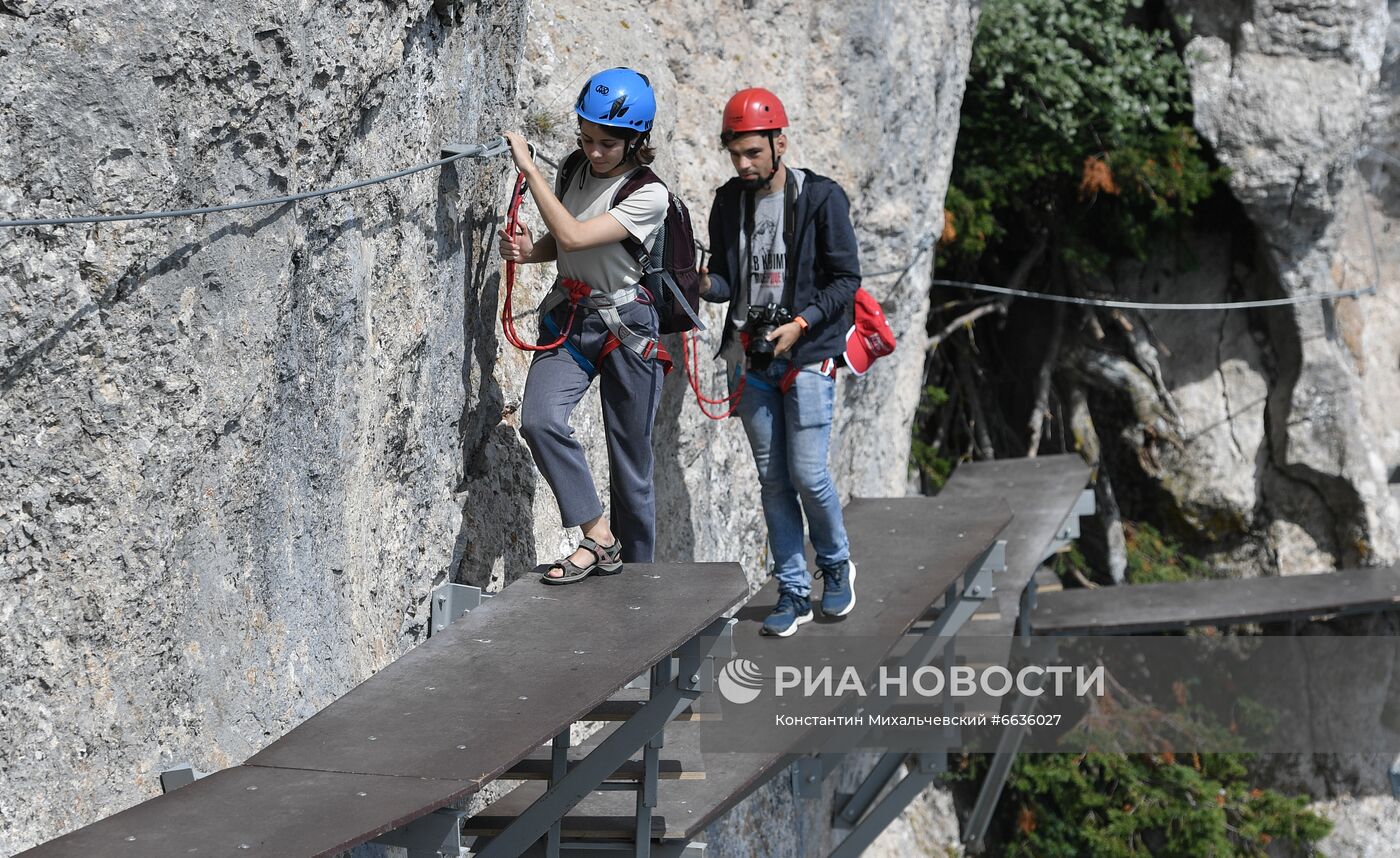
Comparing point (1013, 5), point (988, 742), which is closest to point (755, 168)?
point (1013, 5)

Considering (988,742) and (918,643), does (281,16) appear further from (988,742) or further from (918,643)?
(988,742)

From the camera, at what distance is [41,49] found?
3219 millimetres

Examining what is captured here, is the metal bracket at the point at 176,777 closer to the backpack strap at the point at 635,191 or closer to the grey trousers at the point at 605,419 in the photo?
the grey trousers at the point at 605,419

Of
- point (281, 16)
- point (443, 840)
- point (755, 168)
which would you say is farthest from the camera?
point (755, 168)

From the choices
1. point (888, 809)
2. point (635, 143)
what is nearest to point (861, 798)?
point (888, 809)

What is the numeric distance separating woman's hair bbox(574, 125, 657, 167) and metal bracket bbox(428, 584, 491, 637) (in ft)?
4.33

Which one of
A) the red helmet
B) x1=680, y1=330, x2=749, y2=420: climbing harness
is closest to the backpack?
the red helmet

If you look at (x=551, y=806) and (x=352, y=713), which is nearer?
(x=352, y=713)

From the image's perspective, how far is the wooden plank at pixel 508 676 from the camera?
3.52 meters

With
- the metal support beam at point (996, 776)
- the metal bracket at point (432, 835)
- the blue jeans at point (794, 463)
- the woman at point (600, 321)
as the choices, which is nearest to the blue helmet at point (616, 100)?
the woman at point (600, 321)

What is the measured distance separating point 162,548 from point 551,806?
1277mm

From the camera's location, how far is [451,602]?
4758 millimetres

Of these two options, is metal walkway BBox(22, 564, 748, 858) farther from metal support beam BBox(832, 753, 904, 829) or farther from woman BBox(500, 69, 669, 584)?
metal support beam BBox(832, 753, 904, 829)

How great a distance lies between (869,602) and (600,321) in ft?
5.63
